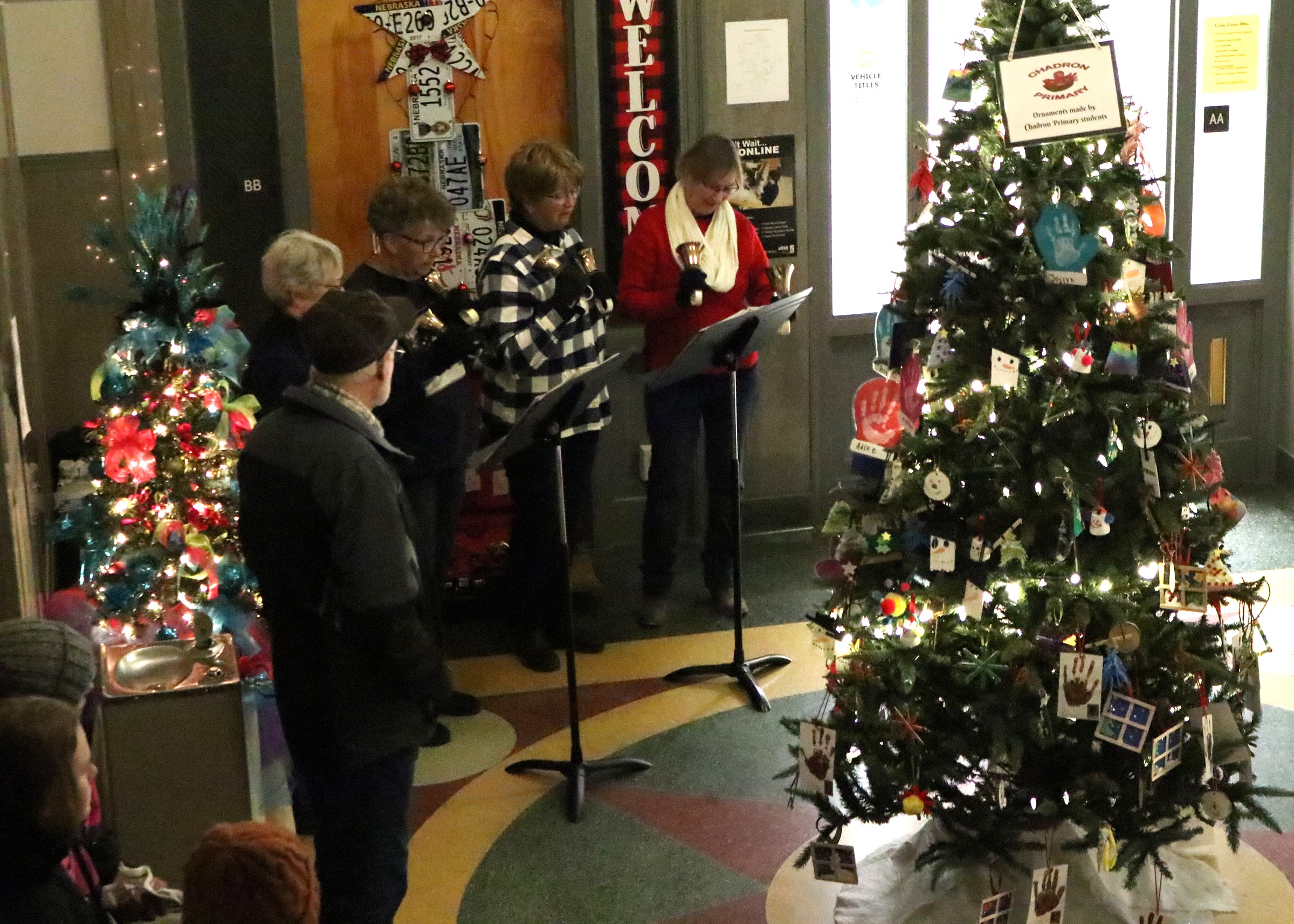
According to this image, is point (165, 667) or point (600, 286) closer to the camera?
point (165, 667)

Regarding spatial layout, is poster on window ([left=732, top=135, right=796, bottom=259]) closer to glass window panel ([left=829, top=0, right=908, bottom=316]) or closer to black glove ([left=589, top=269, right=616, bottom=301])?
glass window panel ([left=829, top=0, right=908, bottom=316])

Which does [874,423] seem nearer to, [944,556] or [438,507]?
[944,556]

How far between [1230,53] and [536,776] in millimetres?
4183

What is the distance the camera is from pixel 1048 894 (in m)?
3.28

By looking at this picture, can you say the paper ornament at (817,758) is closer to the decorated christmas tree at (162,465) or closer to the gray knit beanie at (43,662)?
the decorated christmas tree at (162,465)

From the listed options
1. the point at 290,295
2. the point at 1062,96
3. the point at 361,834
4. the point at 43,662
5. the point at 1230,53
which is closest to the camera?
the point at 43,662

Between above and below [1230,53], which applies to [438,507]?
below

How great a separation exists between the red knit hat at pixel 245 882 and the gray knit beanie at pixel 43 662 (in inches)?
21.2

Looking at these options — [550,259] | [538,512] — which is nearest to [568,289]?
[550,259]

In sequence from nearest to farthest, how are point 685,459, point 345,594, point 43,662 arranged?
1. point 43,662
2. point 345,594
3. point 685,459

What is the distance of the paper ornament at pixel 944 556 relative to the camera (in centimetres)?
340

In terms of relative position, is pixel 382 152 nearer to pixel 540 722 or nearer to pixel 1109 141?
pixel 540 722

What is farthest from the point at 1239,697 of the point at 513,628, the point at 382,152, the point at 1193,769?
the point at 382,152

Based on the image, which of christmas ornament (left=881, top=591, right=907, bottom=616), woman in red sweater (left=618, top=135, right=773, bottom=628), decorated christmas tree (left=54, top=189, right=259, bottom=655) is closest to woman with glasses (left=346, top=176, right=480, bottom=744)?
decorated christmas tree (left=54, top=189, right=259, bottom=655)
